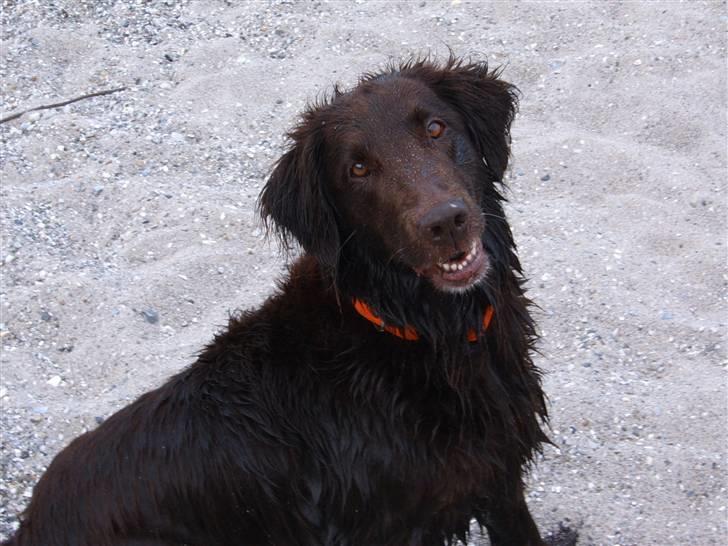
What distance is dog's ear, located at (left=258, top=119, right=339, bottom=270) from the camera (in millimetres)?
3217

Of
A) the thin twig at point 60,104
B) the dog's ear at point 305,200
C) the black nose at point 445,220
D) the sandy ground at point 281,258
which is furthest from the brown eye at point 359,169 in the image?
the thin twig at point 60,104

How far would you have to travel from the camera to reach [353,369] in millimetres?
3234

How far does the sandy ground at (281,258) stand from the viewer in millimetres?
4172

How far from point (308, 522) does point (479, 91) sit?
1.48 meters

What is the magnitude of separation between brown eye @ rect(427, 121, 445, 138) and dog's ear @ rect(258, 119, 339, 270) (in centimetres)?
35

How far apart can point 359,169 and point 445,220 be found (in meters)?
0.39

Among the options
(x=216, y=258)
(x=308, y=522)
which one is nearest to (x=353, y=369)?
(x=308, y=522)

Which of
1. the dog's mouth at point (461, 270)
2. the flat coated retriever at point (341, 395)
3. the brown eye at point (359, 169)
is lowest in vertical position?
the flat coated retriever at point (341, 395)

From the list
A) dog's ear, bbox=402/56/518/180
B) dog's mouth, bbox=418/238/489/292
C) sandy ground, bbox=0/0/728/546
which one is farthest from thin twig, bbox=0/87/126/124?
dog's mouth, bbox=418/238/489/292

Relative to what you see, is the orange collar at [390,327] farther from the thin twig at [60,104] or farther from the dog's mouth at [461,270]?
the thin twig at [60,104]

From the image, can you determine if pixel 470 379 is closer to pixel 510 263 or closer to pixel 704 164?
pixel 510 263

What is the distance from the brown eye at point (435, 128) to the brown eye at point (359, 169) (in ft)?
0.72

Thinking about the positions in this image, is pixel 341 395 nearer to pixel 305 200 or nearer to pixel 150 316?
pixel 305 200

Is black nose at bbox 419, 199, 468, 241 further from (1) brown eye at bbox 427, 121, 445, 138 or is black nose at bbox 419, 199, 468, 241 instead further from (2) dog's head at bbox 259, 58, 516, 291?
(1) brown eye at bbox 427, 121, 445, 138
